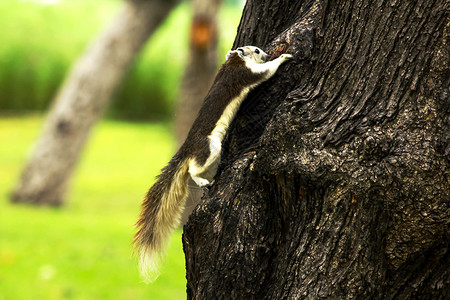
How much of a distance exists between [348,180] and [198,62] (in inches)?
207

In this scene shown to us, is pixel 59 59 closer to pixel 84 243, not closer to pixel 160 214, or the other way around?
pixel 84 243

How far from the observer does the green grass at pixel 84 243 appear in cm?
512

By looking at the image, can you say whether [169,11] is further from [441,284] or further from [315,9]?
[441,284]

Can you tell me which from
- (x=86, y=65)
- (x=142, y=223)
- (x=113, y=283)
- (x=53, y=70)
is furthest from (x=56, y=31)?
(x=142, y=223)

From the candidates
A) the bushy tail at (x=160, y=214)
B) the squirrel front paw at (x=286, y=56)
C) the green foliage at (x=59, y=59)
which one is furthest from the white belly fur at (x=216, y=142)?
the green foliage at (x=59, y=59)

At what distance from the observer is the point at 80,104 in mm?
7969

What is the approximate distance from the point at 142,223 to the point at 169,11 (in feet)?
19.4

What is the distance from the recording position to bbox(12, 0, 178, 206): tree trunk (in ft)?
26.2

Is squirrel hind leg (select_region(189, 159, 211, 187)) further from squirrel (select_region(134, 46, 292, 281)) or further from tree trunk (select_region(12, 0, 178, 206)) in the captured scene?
tree trunk (select_region(12, 0, 178, 206))

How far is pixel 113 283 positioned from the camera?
17.3 feet

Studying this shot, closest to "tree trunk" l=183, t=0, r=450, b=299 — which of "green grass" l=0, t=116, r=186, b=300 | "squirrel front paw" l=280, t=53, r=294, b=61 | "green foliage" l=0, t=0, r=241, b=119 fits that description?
"squirrel front paw" l=280, t=53, r=294, b=61

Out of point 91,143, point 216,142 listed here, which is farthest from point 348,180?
point 91,143

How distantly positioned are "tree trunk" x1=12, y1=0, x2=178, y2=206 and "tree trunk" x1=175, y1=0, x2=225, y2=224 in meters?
1.17

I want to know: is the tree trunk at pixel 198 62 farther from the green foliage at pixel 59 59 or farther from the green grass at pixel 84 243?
the green foliage at pixel 59 59
